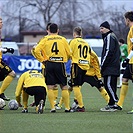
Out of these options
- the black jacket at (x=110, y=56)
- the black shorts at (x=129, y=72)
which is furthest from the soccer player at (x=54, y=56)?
the black shorts at (x=129, y=72)

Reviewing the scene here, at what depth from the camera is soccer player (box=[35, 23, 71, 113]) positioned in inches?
475

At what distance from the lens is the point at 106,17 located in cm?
6397

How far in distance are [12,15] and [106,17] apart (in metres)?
10.5

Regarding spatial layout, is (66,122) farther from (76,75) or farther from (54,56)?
(76,75)

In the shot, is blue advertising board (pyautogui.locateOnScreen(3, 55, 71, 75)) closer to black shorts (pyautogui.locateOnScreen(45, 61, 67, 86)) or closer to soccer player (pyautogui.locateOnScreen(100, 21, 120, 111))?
soccer player (pyautogui.locateOnScreen(100, 21, 120, 111))

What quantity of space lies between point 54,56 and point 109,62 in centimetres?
141

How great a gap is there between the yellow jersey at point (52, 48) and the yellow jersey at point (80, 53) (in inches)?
21.2

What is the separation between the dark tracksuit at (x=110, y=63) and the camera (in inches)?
501

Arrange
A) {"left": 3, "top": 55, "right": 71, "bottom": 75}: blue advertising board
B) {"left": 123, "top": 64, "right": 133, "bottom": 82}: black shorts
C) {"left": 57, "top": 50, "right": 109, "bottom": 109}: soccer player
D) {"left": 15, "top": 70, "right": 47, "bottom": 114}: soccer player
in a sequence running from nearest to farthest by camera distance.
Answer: {"left": 15, "top": 70, "right": 47, "bottom": 114}: soccer player
{"left": 123, "top": 64, "right": 133, "bottom": 82}: black shorts
{"left": 57, "top": 50, "right": 109, "bottom": 109}: soccer player
{"left": 3, "top": 55, "right": 71, "bottom": 75}: blue advertising board

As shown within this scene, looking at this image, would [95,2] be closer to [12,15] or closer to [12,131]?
[12,15]

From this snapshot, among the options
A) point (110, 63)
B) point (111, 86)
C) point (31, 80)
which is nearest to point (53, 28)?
point (31, 80)

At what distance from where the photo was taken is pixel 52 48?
12062mm

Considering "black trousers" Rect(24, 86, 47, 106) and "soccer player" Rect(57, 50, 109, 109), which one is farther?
"soccer player" Rect(57, 50, 109, 109)

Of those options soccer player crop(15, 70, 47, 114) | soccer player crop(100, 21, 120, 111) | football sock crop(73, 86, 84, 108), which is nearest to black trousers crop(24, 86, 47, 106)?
soccer player crop(15, 70, 47, 114)
